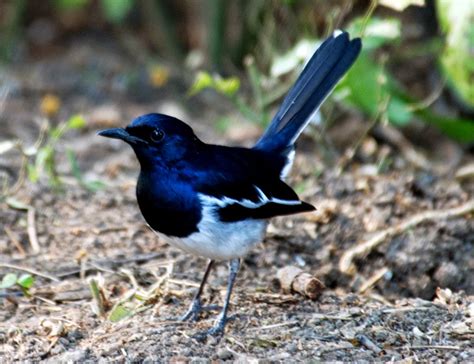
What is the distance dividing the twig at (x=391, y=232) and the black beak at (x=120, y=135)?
5.09ft

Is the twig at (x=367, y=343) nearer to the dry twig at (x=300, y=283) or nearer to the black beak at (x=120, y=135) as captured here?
the dry twig at (x=300, y=283)

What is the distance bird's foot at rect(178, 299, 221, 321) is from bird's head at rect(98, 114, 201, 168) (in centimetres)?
72

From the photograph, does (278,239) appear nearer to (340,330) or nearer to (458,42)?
(340,330)

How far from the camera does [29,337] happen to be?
13.9 feet

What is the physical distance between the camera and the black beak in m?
4.25

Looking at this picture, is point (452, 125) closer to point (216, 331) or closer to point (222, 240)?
point (222, 240)

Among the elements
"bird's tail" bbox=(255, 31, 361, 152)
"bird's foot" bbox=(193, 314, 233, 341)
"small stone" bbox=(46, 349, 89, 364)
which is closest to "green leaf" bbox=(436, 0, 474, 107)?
"bird's tail" bbox=(255, 31, 361, 152)

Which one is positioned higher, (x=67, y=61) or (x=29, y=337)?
(x=67, y=61)

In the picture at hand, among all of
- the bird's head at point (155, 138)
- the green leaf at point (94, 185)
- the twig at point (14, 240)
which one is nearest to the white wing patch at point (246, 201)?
the bird's head at point (155, 138)

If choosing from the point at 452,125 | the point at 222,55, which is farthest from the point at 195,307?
the point at 222,55

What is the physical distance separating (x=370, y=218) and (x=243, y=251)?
4.72ft

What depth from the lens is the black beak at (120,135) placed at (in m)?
4.25

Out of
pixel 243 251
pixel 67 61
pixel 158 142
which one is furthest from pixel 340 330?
pixel 67 61

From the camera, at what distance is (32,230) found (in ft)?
17.7
